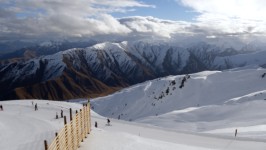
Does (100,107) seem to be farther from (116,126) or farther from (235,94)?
(116,126)

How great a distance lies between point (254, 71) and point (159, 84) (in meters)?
44.4

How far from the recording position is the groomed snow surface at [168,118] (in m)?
28.3

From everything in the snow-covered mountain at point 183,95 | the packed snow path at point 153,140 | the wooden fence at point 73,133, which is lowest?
the snow-covered mountain at point 183,95

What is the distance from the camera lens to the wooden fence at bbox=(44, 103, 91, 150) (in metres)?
16.7

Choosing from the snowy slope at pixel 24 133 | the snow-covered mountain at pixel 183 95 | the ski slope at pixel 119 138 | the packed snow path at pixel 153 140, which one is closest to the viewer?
the packed snow path at pixel 153 140

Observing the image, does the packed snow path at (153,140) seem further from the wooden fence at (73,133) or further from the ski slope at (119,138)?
the wooden fence at (73,133)

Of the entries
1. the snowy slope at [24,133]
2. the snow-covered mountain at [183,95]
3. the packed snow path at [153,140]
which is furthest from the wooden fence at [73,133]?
the snow-covered mountain at [183,95]

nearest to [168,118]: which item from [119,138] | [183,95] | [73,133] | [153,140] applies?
[153,140]

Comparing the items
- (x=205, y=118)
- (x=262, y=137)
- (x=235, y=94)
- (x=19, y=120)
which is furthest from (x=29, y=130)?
(x=235, y=94)

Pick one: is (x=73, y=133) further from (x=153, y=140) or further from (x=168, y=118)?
(x=168, y=118)

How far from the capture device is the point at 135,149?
74.3ft

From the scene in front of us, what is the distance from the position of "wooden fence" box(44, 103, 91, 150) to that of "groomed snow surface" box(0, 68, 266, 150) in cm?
72

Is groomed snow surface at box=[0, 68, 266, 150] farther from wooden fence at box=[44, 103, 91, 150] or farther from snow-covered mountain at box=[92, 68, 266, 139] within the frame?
wooden fence at box=[44, 103, 91, 150]

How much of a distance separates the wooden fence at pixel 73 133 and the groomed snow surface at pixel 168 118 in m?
0.72
